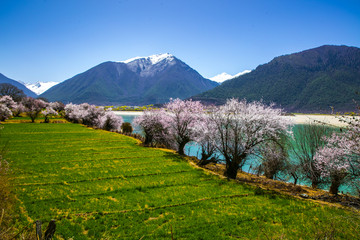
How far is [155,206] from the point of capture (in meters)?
11.9

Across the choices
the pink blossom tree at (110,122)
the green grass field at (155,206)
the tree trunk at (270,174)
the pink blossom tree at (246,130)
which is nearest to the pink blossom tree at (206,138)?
the pink blossom tree at (246,130)

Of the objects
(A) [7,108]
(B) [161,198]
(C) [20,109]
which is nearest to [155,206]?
(B) [161,198]

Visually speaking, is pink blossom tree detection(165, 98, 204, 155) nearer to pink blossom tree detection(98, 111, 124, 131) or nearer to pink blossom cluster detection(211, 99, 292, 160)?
pink blossom cluster detection(211, 99, 292, 160)

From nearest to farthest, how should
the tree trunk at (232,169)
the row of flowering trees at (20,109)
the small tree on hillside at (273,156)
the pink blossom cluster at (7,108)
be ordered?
1. the tree trunk at (232,169)
2. the small tree on hillside at (273,156)
3. the pink blossom cluster at (7,108)
4. the row of flowering trees at (20,109)

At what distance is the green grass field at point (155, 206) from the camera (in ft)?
29.8

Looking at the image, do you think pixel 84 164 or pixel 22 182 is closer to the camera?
pixel 22 182

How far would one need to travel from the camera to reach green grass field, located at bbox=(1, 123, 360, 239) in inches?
358

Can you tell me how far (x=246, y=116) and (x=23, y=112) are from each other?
4310 inches

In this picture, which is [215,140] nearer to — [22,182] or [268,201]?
[268,201]

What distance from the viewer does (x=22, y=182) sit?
14305 mm

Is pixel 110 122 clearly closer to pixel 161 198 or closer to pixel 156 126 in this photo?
pixel 156 126

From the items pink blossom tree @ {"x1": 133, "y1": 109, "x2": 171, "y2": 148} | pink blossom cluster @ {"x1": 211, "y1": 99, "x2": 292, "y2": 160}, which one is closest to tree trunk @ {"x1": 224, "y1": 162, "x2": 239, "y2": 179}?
pink blossom cluster @ {"x1": 211, "y1": 99, "x2": 292, "y2": 160}

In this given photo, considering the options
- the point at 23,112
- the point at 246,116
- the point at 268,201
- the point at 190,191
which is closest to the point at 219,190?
the point at 190,191

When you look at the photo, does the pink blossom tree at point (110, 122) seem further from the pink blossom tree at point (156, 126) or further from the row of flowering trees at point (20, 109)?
the row of flowering trees at point (20, 109)
